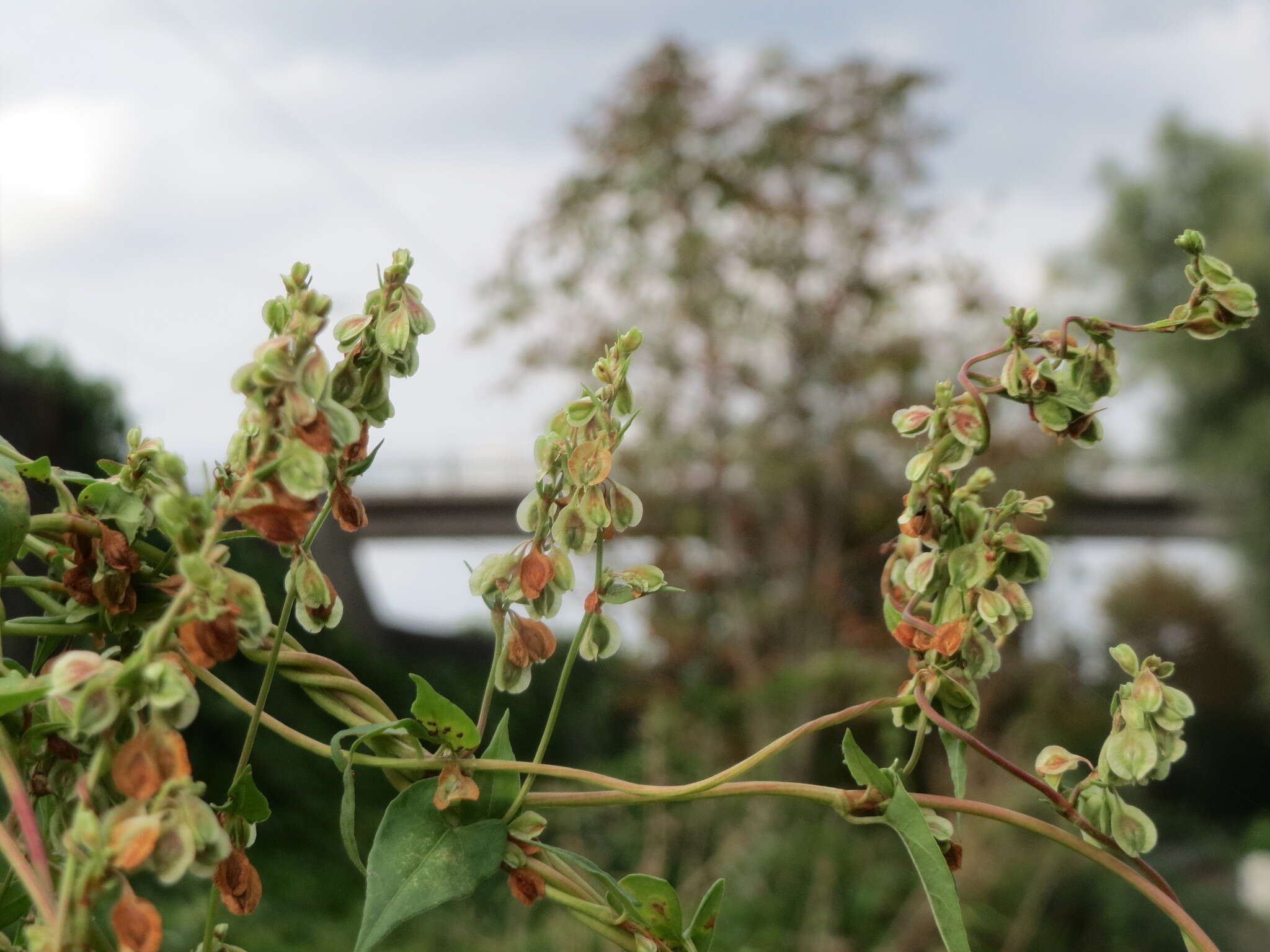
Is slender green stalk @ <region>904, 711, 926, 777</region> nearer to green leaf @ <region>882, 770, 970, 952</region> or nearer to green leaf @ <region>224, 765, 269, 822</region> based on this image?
green leaf @ <region>882, 770, 970, 952</region>

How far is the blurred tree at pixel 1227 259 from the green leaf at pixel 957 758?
6.56 meters

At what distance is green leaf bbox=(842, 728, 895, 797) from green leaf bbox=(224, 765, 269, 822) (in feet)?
0.36

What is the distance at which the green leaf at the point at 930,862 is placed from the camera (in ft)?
0.64

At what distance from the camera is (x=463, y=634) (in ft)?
18.3

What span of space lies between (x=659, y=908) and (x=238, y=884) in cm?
8

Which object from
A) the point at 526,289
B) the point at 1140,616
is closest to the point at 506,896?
the point at 526,289

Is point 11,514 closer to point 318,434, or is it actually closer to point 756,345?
point 318,434

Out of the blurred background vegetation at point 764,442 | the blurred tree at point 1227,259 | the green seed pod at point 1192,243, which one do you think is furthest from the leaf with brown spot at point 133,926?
the blurred tree at point 1227,259

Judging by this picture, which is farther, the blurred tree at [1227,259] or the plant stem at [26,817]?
the blurred tree at [1227,259]

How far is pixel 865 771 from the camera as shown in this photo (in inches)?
7.9

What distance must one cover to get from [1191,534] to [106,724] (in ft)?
25.0

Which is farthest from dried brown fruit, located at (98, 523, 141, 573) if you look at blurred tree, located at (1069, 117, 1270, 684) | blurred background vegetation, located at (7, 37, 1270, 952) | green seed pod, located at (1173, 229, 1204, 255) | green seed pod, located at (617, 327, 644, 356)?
blurred tree, located at (1069, 117, 1270, 684)

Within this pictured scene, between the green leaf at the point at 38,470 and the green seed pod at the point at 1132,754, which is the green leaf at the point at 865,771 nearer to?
the green seed pod at the point at 1132,754

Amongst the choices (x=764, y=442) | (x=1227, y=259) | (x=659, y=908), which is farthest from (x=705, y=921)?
(x=1227, y=259)
